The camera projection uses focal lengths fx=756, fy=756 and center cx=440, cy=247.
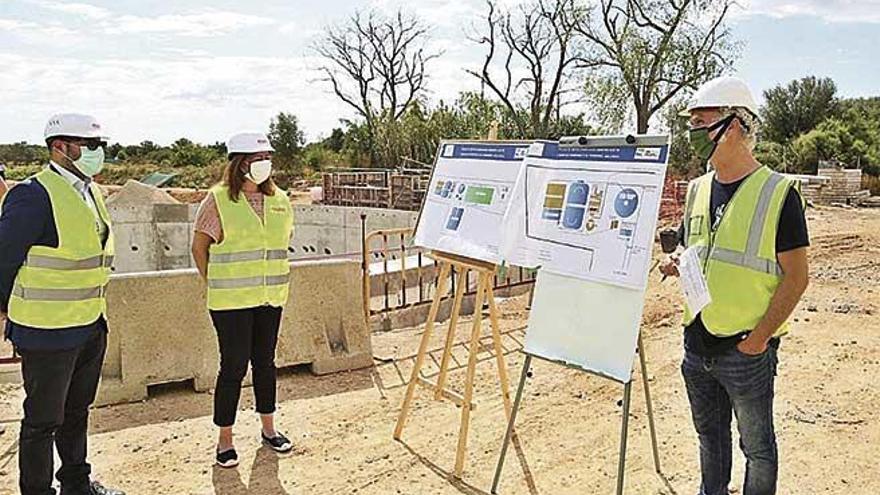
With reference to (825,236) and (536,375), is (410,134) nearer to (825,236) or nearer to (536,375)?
(825,236)

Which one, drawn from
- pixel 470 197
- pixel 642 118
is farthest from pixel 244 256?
pixel 642 118

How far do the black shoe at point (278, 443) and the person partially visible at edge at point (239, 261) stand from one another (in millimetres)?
295

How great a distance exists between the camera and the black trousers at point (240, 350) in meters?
4.46

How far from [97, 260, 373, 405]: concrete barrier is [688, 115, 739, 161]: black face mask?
12.5 feet

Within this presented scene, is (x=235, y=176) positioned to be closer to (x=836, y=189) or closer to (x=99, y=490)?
(x=99, y=490)

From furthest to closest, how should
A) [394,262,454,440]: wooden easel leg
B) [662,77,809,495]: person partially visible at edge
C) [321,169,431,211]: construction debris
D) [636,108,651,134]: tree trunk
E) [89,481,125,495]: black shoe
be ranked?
[636,108,651,134]: tree trunk, [321,169,431,211]: construction debris, [394,262,454,440]: wooden easel leg, [89,481,125,495]: black shoe, [662,77,809,495]: person partially visible at edge

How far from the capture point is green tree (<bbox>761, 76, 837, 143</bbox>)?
46.8 meters

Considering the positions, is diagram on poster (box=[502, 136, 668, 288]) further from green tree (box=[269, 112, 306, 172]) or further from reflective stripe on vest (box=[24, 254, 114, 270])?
green tree (box=[269, 112, 306, 172])

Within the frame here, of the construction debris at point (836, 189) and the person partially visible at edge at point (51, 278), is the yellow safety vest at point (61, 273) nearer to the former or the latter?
the person partially visible at edge at point (51, 278)

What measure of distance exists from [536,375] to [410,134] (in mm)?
38157

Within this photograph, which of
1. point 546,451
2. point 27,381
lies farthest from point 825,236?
point 27,381

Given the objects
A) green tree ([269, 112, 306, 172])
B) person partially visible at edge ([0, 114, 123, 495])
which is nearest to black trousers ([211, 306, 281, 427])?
person partially visible at edge ([0, 114, 123, 495])

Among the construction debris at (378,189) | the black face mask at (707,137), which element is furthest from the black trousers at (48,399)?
the construction debris at (378,189)

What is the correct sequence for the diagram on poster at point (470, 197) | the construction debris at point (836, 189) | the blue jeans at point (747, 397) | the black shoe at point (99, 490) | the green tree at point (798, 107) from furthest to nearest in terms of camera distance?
the green tree at point (798, 107), the construction debris at point (836, 189), the diagram on poster at point (470, 197), the black shoe at point (99, 490), the blue jeans at point (747, 397)
